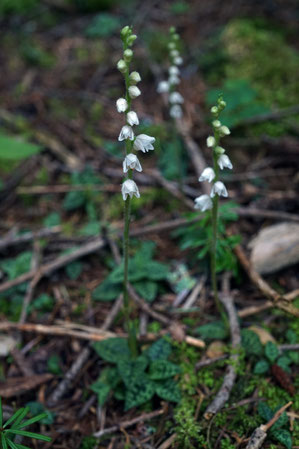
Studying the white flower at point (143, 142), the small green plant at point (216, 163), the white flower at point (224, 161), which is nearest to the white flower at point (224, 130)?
the small green plant at point (216, 163)

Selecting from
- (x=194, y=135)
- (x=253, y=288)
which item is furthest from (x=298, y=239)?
(x=194, y=135)

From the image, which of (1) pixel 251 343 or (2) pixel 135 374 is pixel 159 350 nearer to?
(2) pixel 135 374

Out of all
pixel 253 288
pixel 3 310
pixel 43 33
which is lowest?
pixel 3 310

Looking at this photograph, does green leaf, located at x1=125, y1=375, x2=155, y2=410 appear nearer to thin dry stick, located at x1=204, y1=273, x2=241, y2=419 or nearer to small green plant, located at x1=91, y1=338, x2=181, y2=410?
small green plant, located at x1=91, y1=338, x2=181, y2=410

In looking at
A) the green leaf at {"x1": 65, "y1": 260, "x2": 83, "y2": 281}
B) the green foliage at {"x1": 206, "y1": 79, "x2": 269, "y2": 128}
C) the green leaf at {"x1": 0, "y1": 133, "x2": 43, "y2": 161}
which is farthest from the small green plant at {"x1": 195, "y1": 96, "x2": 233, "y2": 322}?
the green leaf at {"x1": 0, "y1": 133, "x2": 43, "y2": 161}

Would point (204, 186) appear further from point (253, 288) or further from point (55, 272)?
point (55, 272)

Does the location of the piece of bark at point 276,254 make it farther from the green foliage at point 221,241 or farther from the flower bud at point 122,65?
the flower bud at point 122,65
